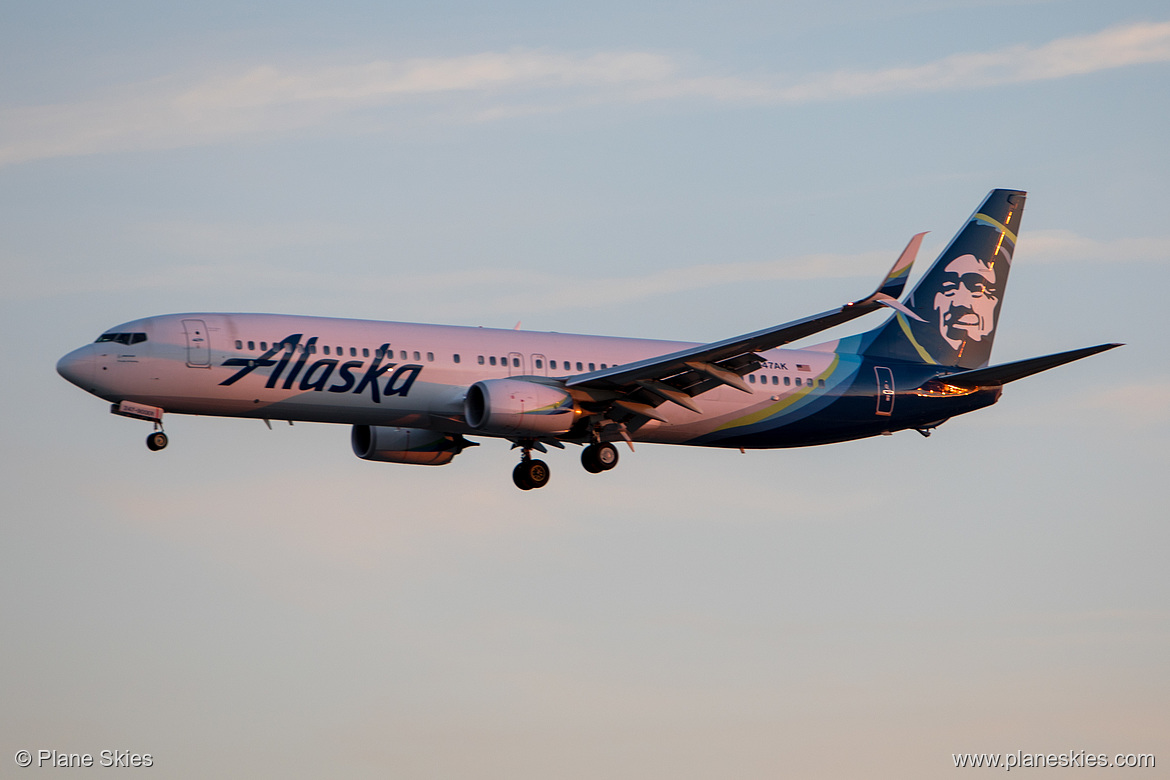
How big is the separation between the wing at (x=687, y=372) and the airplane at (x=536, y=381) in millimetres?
47

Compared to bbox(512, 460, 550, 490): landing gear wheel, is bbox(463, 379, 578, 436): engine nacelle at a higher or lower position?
higher

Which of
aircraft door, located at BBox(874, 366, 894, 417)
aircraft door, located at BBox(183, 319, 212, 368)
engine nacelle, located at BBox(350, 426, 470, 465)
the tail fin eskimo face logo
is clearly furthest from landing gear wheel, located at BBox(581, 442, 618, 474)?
the tail fin eskimo face logo

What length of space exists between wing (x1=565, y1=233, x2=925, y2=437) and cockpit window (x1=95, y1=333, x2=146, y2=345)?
1131 cm

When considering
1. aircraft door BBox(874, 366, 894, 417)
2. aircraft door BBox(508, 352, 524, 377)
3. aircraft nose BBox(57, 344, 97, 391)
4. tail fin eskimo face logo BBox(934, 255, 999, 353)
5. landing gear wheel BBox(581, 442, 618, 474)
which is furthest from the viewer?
tail fin eskimo face logo BBox(934, 255, 999, 353)

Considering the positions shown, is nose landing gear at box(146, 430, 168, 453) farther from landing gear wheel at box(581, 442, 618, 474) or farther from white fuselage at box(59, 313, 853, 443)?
landing gear wheel at box(581, 442, 618, 474)

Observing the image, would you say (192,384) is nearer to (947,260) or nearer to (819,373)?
(819,373)

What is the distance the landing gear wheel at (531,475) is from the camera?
156 ft

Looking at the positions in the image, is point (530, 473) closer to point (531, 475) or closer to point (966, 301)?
point (531, 475)

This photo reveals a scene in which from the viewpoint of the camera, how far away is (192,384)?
138 ft

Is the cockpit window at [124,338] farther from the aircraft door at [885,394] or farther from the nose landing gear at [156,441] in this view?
the aircraft door at [885,394]

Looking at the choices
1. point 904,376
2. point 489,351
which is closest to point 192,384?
point 489,351

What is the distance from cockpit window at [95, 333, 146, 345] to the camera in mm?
42406

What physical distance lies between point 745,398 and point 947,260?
10.2 m

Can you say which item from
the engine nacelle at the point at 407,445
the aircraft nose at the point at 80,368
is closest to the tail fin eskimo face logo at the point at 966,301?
the engine nacelle at the point at 407,445
